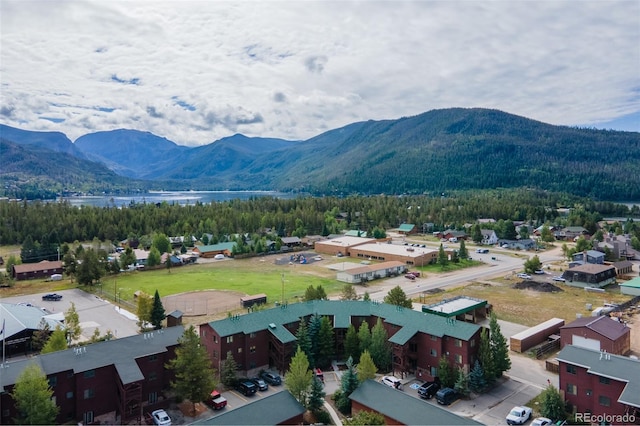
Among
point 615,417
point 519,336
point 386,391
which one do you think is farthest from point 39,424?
point 519,336

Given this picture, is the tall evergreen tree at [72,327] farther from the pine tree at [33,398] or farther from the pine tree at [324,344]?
the pine tree at [324,344]

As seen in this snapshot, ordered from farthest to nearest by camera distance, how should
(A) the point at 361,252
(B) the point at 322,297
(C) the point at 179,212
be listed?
(C) the point at 179,212, (A) the point at 361,252, (B) the point at 322,297

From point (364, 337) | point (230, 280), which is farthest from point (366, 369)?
point (230, 280)

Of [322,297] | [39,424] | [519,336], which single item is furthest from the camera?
[322,297]

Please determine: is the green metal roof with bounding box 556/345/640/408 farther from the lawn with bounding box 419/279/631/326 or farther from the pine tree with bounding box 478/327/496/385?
the lawn with bounding box 419/279/631/326

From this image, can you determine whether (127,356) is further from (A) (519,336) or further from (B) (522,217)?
(B) (522,217)

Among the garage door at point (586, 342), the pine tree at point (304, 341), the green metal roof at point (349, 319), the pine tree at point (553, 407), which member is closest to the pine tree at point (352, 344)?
the green metal roof at point (349, 319)

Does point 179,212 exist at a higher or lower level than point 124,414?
higher

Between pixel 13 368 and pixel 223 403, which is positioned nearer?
pixel 13 368

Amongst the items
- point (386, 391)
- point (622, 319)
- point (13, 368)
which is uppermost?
point (13, 368)
